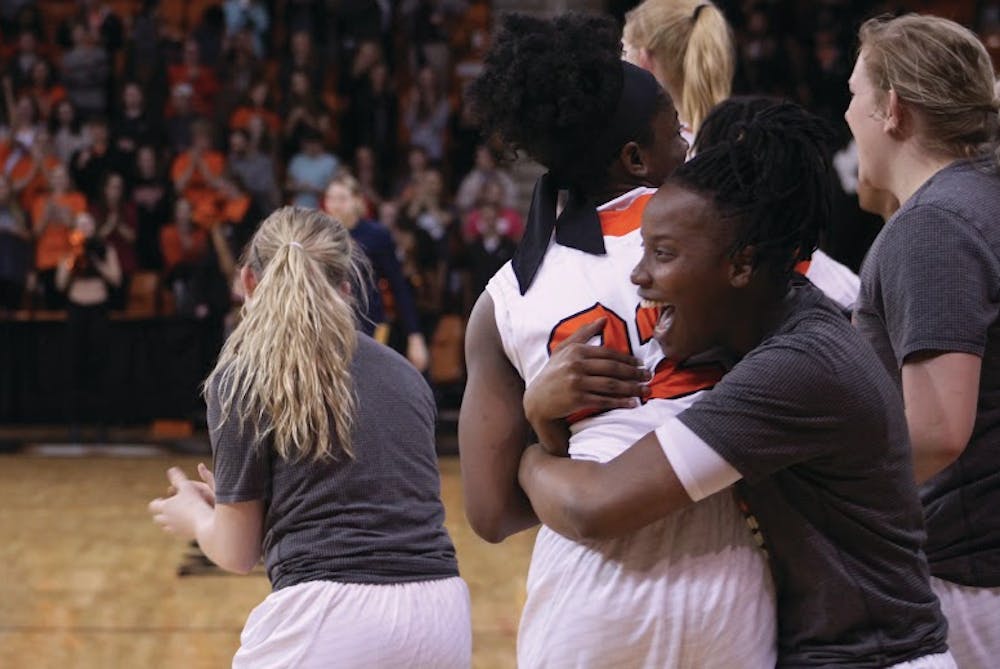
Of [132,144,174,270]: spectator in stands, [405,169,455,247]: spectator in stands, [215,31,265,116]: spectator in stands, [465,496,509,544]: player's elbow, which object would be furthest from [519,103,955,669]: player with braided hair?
[215,31,265,116]: spectator in stands

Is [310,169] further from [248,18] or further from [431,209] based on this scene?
[248,18]

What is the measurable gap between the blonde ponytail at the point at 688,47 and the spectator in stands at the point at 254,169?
8784mm

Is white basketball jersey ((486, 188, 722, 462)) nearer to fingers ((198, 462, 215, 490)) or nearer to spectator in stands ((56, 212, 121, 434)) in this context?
fingers ((198, 462, 215, 490))

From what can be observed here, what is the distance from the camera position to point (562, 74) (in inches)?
68.0

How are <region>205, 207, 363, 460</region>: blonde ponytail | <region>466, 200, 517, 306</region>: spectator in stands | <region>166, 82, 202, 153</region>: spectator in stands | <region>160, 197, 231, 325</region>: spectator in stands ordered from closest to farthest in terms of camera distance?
<region>205, 207, 363, 460</region>: blonde ponytail < <region>160, 197, 231, 325</region>: spectator in stands < <region>466, 200, 517, 306</region>: spectator in stands < <region>166, 82, 202, 153</region>: spectator in stands

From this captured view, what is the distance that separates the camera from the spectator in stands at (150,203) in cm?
1115

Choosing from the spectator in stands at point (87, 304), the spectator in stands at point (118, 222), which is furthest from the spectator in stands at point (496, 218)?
the spectator in stands at point (87, 304)

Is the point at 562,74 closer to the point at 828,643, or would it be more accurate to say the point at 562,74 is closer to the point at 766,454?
the point at 766,454

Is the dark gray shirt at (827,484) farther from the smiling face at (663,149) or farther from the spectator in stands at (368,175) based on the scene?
the spectator in stands at (368,175)

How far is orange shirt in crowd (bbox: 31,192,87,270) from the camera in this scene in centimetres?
1079

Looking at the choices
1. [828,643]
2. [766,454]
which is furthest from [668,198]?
[828,643]

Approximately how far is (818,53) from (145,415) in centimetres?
669

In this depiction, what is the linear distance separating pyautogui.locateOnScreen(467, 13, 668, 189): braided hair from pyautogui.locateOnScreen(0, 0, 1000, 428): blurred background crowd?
6.91 metres

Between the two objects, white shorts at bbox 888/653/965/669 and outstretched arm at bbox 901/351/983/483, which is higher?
outstretched arm at bbox 901/351/983/483
